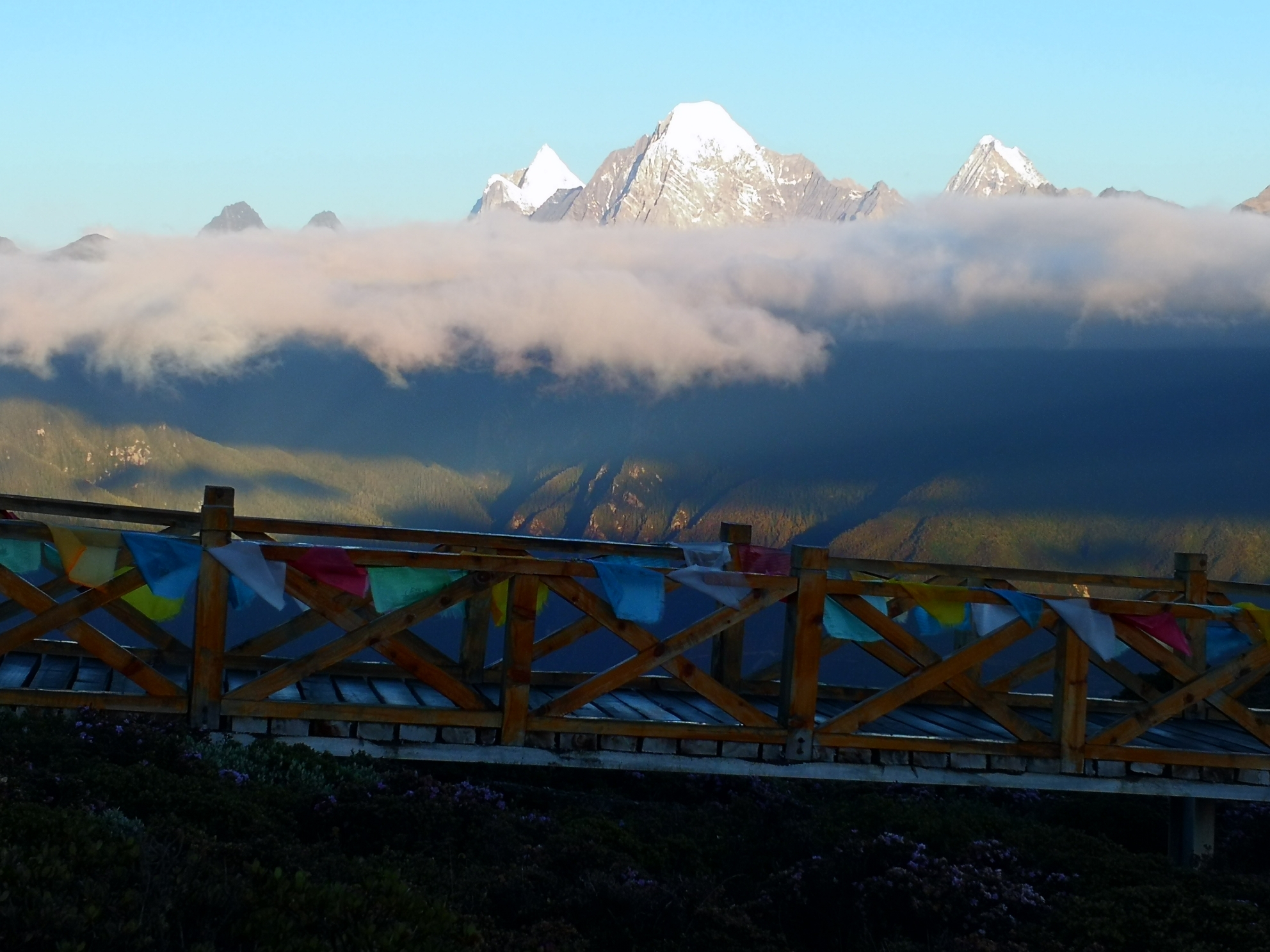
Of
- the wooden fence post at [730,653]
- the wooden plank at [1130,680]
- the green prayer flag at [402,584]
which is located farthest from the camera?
the wooden plank at [1130,680]

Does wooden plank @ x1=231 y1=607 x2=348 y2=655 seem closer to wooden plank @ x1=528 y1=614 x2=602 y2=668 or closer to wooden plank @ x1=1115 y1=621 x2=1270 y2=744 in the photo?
wooden plank @ x1=528 y1=614 x2=602 y2=668

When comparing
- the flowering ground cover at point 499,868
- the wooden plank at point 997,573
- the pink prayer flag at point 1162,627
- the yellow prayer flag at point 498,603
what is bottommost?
the flowering ground cover at point 499,868

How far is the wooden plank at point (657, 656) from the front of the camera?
7957 mm

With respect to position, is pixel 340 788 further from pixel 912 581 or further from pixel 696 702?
pixel 912 581

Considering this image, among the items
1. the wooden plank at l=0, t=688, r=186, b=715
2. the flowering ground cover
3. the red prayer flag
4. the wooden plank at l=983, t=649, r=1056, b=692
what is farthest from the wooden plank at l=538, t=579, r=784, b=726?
the wooden plank at l=983, t=649, r=1056, b=692

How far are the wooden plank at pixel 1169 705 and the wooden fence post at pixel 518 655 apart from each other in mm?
3457

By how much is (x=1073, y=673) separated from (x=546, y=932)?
391 centimetres

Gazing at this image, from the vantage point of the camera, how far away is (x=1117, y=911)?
6.93 metres

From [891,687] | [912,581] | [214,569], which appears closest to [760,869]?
[891,687]

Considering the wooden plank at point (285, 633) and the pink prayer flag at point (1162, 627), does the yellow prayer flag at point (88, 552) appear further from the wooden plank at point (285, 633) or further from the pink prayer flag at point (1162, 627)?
the pink prayer flag at point (1162, 627)

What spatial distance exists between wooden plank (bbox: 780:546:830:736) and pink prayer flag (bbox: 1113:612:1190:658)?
1.97m

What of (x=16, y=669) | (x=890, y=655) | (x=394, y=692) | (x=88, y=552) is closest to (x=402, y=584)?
(x=394, y=692)

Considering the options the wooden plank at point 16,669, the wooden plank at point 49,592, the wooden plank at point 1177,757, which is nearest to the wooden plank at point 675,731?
the wooden plank at point 1177,757

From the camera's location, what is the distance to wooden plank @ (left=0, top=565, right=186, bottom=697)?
7703 mm
